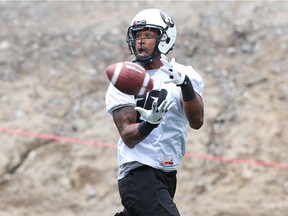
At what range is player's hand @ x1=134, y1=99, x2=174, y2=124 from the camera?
4484 millimetres

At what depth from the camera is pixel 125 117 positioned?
4.90 meters

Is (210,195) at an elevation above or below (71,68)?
below

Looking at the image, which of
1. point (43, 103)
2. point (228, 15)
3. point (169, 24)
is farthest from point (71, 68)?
point (169, 24)

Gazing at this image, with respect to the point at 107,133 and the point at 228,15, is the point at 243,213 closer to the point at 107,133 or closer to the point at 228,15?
the point at 107,133

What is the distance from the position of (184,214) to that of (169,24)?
395 centimetres

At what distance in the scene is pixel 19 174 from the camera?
9.70 metres

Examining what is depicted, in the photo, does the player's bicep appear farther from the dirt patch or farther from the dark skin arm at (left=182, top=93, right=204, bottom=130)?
the dirt patch

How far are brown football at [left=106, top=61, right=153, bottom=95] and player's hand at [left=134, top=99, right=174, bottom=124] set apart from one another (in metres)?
0.18

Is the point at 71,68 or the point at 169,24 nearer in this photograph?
the point at 169,24

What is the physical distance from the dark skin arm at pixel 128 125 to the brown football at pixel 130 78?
0.65 ft

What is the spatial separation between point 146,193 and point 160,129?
437 mm

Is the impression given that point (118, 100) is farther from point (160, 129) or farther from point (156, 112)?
point (156, 112)

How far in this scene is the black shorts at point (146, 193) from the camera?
16.1ft

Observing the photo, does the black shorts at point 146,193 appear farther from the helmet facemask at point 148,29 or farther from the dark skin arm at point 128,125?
the helmet facemask at point 148,29
